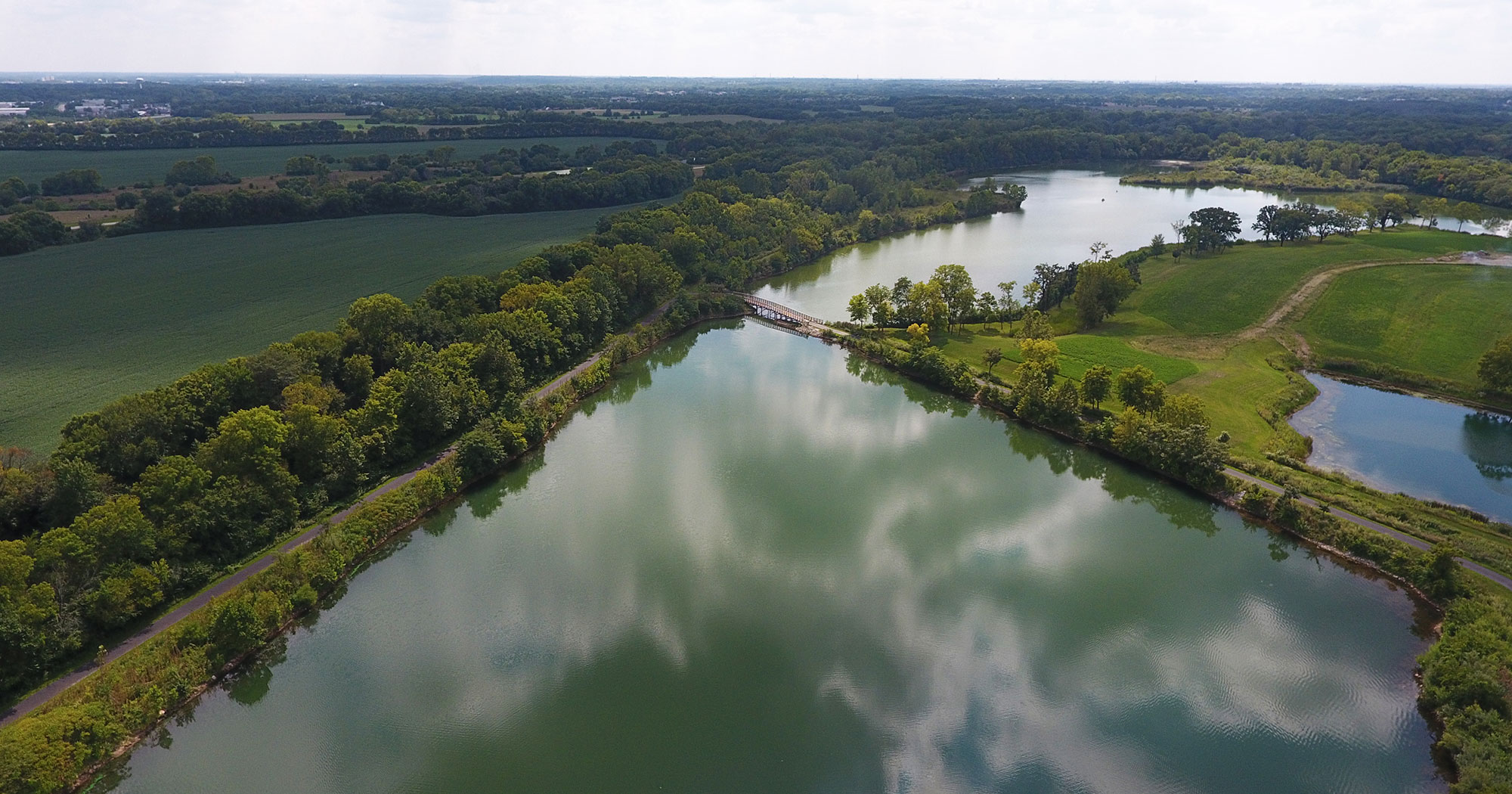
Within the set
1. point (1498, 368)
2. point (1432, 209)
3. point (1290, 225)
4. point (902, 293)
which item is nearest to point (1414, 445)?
point (1498, 368)

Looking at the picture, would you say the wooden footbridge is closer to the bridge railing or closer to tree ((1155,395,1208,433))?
the bridge railing

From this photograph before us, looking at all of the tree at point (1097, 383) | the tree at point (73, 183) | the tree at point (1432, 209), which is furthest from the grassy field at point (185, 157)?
the tree at point (1432, 209)

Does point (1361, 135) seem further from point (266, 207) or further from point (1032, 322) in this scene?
point (266, 207)

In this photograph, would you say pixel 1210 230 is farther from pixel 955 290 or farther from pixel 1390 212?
pixel 955 290

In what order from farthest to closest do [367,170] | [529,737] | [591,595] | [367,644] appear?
[367,170] < [591,595] < [367,644] < [529,737]

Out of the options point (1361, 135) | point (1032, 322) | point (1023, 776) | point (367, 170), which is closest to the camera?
point (1023, 776)

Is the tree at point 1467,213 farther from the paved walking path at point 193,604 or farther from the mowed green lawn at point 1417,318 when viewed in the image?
the paved walking path at point 193,604

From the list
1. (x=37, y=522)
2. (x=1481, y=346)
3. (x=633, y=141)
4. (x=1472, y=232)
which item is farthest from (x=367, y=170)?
(x=1472, y=232)
